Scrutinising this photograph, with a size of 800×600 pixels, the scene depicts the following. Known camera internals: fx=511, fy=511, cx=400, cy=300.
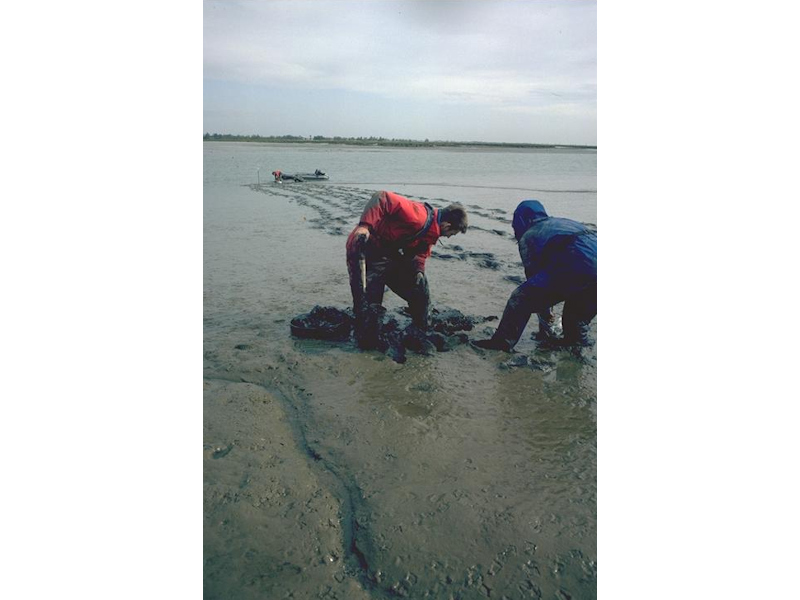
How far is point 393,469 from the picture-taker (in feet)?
7.88

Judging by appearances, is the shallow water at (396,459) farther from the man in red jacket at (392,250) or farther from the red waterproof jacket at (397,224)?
the red waterproof jacket at (397,224)

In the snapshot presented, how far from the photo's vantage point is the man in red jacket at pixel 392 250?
12.6ft

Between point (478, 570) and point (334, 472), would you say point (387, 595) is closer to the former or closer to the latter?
point (478, 570)

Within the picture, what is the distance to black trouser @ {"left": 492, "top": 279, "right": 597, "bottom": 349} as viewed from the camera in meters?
3.68

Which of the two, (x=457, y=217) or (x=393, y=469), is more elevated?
(x=457, y=217)

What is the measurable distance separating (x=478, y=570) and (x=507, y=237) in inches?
259

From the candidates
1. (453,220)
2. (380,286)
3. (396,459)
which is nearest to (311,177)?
(380,286)

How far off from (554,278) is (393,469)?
1.94m

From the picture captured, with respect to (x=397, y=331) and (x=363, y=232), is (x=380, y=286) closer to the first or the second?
(x=397, y=331)

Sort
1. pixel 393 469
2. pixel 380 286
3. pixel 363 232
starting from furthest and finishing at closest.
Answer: pixel 380 286 → pixel 363 232 → pixel 393 469

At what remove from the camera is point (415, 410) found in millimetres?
2992

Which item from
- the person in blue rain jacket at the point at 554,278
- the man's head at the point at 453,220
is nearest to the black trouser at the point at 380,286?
the man's head at the point at 453,220

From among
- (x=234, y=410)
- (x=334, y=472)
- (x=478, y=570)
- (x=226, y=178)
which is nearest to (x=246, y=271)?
(x=234, y=410)

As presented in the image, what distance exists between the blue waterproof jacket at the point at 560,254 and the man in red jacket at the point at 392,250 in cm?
56
